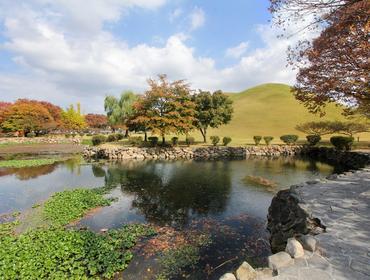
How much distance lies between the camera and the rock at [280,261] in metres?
4.94

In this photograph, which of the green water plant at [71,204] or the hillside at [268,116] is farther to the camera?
the hillside at [268,116]

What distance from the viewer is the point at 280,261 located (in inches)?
198

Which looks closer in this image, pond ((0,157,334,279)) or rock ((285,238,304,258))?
rock ((285,238,304,258))

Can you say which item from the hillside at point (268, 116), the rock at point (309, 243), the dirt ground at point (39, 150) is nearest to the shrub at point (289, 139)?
the hillside at point (268, 116)

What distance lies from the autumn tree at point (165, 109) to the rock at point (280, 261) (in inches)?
1016

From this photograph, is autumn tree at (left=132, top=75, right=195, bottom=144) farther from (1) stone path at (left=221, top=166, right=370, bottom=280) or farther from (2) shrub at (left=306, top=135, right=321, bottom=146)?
(1) stone path at (left=221, top=166, right=370, bottom=280)

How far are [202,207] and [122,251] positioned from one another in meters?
5.26

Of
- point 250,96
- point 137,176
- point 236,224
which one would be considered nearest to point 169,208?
point 236,224

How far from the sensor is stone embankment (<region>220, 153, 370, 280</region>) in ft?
15.7

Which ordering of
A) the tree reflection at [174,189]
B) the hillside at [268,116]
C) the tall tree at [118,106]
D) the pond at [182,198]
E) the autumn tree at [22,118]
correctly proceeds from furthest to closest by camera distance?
the hillside at [268,116] → the autumn tree at [22,118] → the tall tree at [118,106] → the tree reflection at [174,189] → the pond at [182,198]

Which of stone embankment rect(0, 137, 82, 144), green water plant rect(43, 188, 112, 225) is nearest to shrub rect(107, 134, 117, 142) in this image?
stone embankment rect(0, 137, 82, 144)

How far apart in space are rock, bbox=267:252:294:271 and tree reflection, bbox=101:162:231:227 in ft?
19.2

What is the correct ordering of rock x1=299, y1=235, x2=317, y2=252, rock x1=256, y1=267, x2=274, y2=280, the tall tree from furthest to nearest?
the tall tree < rock x1=299, y1=235, x2=317, y2=252 < rock x1=256, y1=267, x2=274, y2=280

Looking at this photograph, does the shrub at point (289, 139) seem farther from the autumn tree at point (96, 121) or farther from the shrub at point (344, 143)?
the autumn tree at point (96, 121)
